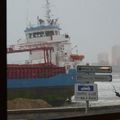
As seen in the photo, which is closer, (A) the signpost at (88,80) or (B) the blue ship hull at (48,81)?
(B) the blue ship hull at (48,81)

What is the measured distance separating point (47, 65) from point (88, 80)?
1.10 feet

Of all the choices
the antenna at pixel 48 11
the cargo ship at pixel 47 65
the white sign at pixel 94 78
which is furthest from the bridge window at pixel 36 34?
the white sign at pixel 94 78

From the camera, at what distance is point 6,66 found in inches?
69.9

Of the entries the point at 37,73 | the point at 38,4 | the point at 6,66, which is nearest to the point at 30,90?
the point at 37,73

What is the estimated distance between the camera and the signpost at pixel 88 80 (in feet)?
6.87

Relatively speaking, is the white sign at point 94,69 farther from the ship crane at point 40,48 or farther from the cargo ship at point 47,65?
the ship crane at point 40,48

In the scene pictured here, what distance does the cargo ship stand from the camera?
6.48 feet

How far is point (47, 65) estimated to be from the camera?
6.70ft

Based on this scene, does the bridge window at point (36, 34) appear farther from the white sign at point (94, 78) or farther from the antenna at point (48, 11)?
the white sign at point (94, 78)

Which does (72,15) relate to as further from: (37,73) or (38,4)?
(37,73)

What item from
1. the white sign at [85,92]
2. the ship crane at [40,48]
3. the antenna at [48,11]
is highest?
the antenna at [48,11]

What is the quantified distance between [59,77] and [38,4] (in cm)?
55

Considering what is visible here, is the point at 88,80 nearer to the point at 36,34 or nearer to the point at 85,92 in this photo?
the point at 85,92

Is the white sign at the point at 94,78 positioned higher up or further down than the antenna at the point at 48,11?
further down
